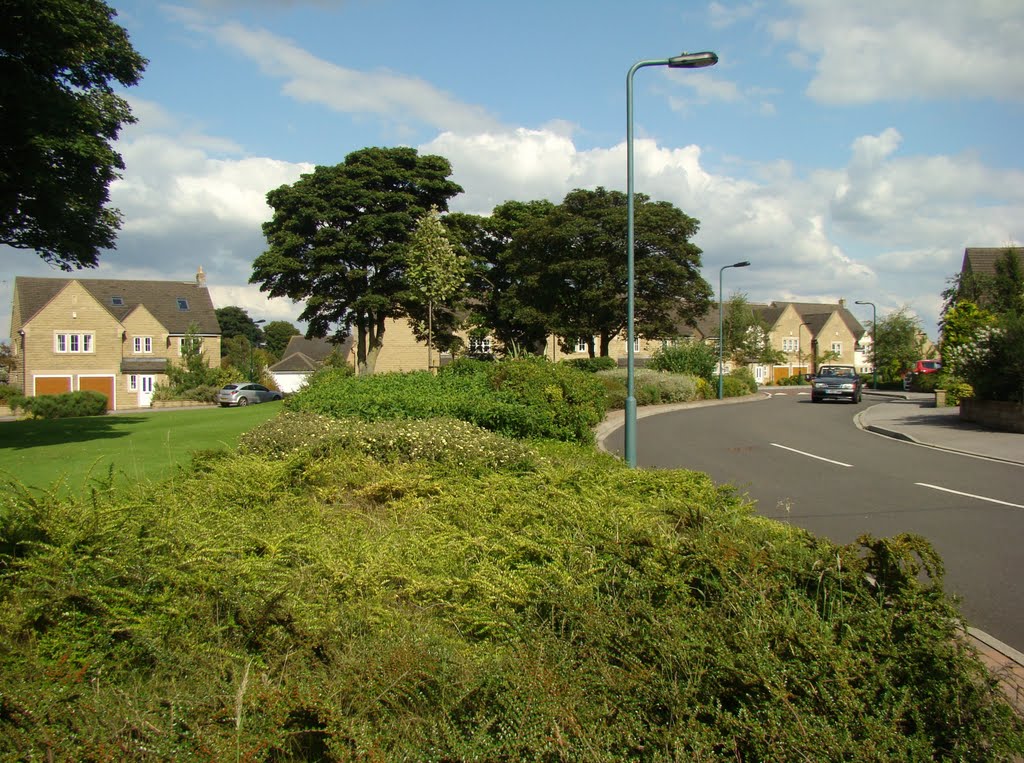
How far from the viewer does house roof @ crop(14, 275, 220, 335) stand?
58844 millimetres

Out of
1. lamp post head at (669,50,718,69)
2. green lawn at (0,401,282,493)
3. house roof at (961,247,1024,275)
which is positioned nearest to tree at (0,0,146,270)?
green lawn at (0,401,282,493)

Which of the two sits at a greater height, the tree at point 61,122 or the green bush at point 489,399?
the tree at point 61,122

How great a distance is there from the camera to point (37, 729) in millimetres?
2926

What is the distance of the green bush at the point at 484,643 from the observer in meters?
2.93

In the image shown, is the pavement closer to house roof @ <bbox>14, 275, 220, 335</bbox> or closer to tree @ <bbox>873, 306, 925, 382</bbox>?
tree @ <bbox>873, 306, 925, 382</bbox>

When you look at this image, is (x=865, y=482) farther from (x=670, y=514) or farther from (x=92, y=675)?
(x=92, y=675)

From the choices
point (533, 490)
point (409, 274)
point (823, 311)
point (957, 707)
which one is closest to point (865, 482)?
point (533, 490)

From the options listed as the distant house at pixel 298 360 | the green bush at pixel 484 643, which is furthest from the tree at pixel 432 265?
the distant house at pixel 298 360

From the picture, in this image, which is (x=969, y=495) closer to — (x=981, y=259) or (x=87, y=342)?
(x=981, y=259)

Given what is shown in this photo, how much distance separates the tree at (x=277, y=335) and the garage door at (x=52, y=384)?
5774 cm

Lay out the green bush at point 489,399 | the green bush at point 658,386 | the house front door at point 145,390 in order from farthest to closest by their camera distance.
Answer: the house front door at point 145,390 < the green bush at point 658,386 < the green bush at point 489,399

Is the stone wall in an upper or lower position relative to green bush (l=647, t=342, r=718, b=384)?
lower

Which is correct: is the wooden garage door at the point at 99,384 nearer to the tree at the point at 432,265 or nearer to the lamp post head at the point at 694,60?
the tree at the point at 432,265

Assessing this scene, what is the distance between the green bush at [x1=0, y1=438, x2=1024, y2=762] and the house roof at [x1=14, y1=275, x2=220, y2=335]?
205 ft
